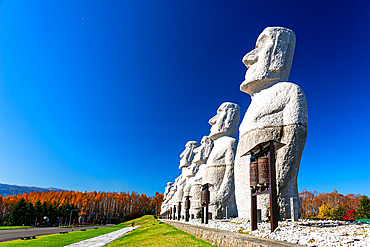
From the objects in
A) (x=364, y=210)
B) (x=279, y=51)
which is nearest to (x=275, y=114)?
(x=279, y=51)

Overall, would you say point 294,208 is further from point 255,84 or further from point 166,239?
point 255,84

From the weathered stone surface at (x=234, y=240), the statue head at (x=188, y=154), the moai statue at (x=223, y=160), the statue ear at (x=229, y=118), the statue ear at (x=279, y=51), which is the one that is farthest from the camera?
the statue head at (x=188, y=154)

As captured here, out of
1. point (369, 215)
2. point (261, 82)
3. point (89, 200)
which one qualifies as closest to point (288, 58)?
point (261, 82)

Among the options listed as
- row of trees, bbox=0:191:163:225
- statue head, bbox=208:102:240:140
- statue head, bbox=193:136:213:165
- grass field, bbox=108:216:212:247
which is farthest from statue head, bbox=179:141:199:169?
row of trees, bbox=0:191:163:225

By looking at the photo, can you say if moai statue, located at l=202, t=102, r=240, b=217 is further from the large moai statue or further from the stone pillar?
the stone pillar

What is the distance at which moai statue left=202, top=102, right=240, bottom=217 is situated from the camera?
1098 centimetres

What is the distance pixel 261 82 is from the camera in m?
8.16

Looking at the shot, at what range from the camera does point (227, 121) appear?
506 inches

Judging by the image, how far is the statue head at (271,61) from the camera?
8086 mm

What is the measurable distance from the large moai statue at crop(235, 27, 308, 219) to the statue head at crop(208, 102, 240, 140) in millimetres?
4207

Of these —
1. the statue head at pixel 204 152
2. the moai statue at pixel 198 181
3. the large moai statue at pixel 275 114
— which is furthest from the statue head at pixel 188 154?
the large moai statue at pixel 275 114

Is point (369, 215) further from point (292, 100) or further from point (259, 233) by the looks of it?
point (259, 233)

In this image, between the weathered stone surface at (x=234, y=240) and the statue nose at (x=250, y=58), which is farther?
the statue nose at (x=250, y=58)

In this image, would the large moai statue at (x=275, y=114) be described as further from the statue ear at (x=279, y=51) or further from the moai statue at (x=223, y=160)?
the moai statue at (x=223, y=160)
